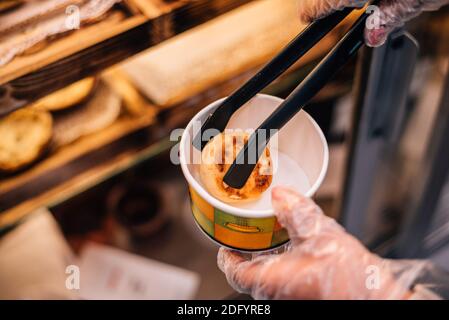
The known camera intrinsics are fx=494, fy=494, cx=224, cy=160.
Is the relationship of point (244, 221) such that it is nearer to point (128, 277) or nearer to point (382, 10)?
point (382, 10)

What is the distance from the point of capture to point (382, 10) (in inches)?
35.7

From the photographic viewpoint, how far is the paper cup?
2.88 ft

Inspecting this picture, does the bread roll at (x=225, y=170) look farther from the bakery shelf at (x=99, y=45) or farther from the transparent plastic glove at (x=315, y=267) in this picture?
the bakery shelf at (x=99, y=45)

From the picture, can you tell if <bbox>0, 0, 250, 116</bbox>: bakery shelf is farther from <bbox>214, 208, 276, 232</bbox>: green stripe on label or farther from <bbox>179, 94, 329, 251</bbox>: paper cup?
<bbox>214, 208, 276, 232</bbox>: green stripe on label

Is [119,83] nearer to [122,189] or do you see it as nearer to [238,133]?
[122,189]

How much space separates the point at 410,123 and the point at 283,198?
5.52 feet

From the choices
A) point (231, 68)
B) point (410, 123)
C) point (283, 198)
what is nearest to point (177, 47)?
point (231, 68)

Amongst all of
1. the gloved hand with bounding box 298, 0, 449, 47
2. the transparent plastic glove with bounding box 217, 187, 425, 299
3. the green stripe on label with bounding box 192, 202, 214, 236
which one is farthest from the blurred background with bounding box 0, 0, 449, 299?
the transparent plastic glove with bounding box 217, 187, 425, 299

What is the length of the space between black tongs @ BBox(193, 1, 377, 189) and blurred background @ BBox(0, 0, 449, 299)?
234 mm

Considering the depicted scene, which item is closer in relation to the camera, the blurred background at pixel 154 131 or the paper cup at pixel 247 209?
the paper cup at pixel 247 209

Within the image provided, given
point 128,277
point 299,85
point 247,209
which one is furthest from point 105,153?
point 299,85

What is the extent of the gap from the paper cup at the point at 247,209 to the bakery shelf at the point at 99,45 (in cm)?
21

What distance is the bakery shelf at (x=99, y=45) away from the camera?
0.96m

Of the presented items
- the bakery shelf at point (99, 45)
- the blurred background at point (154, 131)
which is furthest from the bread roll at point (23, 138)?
the bakery shelf at point (99, 45)
